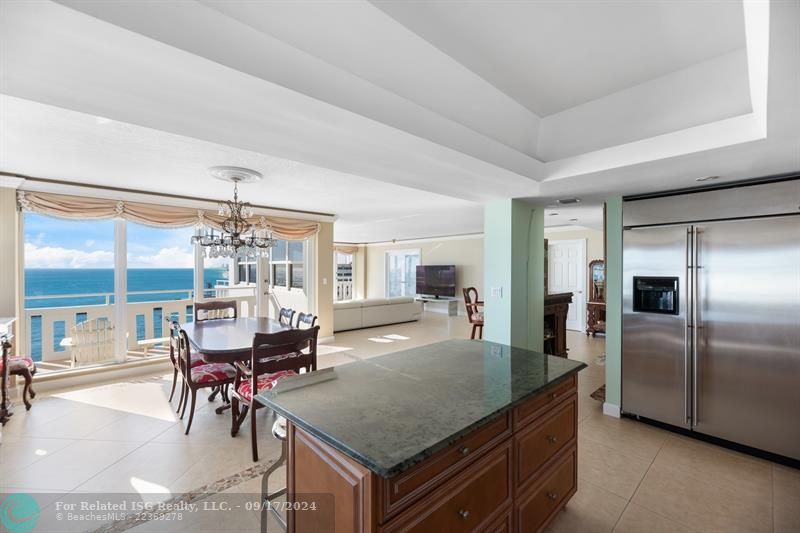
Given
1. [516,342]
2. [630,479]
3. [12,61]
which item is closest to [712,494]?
[630,479]

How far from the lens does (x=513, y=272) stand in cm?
329

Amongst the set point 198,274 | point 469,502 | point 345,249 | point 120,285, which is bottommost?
point 469,502

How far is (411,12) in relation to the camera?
1.44 metres

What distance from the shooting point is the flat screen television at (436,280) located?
31.6 feet

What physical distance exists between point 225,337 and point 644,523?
339 centimetres

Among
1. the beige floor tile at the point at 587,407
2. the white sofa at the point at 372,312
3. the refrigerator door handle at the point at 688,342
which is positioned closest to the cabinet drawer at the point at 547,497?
the beige floor tile at the point at 587,407

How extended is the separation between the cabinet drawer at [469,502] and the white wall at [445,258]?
→ 795 centimetres

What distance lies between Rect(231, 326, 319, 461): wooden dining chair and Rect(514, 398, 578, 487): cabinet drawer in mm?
1674

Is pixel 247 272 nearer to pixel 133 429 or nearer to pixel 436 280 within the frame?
pixel 133 429

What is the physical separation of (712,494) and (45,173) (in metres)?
6.31

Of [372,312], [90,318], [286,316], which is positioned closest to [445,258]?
[372,312]

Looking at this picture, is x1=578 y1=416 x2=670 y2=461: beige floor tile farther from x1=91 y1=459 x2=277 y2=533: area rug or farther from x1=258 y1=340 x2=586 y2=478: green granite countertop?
x1=91 y1=459 x2=277 y2=533: area rug

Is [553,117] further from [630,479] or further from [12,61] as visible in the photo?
[12,61]

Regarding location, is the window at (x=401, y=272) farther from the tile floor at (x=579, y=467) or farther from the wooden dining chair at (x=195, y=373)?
the wooden dining chair at (x=195, y=373)
